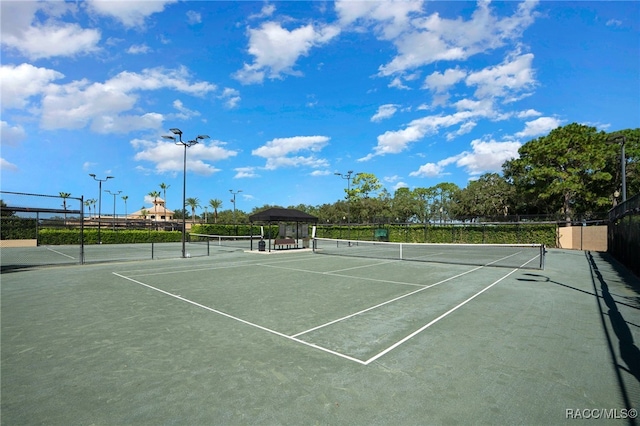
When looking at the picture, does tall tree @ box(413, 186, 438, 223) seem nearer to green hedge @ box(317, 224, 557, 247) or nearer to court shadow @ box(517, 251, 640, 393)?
green hedge @ box(317, 224, 557, 247)

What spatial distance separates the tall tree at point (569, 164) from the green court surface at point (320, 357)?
3468cm

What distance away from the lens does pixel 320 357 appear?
485 centimetres

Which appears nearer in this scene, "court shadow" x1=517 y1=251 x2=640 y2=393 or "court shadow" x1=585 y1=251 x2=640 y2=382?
"court shadow" x1=585 y1=251 x2=640 y2=382

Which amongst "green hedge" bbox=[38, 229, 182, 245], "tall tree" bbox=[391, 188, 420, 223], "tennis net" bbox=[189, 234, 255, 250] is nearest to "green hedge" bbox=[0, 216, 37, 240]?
"green hedge" bbox=[38, 229, 182, 245]

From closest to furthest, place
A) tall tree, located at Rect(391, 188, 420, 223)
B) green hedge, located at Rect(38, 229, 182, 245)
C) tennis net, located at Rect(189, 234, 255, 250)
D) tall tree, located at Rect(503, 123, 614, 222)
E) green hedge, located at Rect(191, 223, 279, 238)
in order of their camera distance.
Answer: tennis net, located at Rect(189, 234, 255, 250) < green hedge, located at Rect(38, 229, 182, 245) < tall tree, located at Rect(503, 123, 614, 222) < green hedge, located at Rect(191, 223, 279, 238) < tall tree, located at Rect(391, 188, 420, 223)

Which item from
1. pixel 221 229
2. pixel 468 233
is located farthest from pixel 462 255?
pixel 221 229

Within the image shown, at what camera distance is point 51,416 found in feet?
11.0

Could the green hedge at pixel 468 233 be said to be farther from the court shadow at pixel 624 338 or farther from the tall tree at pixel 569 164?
the court shadow at pixel 624 338

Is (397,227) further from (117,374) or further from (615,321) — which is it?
(117,374)

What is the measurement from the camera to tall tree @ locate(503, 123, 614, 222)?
36.9 meters

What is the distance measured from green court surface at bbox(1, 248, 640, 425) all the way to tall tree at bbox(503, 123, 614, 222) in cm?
3468

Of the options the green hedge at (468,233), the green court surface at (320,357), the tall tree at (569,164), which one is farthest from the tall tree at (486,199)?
the green court surface at (320,357)

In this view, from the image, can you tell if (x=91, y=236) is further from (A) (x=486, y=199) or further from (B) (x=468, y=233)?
(A) (x=486, y=199)

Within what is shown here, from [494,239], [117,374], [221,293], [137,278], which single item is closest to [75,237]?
[137,278]
